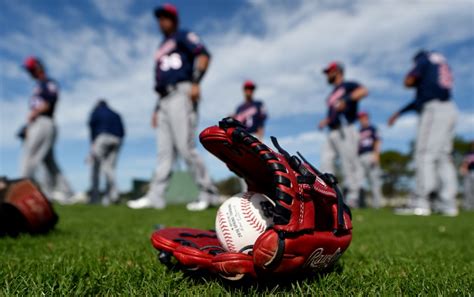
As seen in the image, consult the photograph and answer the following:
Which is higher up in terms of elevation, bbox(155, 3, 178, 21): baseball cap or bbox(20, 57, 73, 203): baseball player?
bbox(155, 3, 178, 21): baseball cap

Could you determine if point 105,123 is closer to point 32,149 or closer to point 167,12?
point 32,149

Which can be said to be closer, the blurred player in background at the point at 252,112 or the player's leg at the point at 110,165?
the blurred player in background at the point at 252,112

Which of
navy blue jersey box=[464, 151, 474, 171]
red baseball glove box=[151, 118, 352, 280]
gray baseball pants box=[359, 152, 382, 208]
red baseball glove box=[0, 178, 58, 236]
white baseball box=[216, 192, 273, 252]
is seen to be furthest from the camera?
navy blue jersey box=[464, 151, 474, 171]

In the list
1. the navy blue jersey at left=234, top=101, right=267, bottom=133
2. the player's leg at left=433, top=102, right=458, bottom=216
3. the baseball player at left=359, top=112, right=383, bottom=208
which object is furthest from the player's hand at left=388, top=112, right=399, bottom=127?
the baseball player at left=359, top=112, right=383, bottom=208

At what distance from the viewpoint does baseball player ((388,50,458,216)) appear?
5887 millimetres

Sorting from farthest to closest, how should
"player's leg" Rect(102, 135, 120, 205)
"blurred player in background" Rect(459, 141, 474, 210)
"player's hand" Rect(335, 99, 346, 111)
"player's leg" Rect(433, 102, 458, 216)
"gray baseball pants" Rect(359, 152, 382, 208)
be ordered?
1. "blurred player in background" Rect(459, 141, 474, 210)
2. "gray baseball pants" Rect(359, 152, 382, 208)
3. "player's leg" Rect(102, 135, 120, 205)
4. "player's hand" Rect(335, 99, 346, 111)
5. "player's leg" Rect(433, 102, 458, 216)

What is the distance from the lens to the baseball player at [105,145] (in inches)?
340

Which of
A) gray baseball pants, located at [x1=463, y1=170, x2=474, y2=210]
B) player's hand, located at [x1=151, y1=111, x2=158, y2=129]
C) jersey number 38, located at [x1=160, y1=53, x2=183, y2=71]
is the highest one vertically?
jersey number 38, located at [x1=160, y1=53, x2=183, y2=71]

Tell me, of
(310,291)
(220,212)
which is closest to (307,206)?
(310,291)

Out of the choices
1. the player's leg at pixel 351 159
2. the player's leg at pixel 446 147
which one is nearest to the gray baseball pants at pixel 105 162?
the player's leg at pixel 351 159

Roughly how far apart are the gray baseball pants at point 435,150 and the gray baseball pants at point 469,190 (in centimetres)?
762

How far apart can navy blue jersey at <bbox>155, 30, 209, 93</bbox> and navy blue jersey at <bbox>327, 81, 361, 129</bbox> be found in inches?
127

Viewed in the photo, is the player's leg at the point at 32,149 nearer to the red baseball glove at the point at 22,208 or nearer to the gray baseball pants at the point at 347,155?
the red baseball glove at the point at 22,208

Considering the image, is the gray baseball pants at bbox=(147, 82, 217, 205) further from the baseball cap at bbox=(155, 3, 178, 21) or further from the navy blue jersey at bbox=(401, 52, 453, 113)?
the navy blue jersey at bbox=(401, 52, 453, 113)
